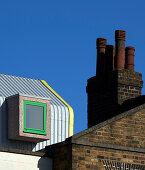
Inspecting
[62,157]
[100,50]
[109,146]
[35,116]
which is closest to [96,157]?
[109,146]

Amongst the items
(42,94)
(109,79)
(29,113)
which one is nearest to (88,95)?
(109,79)

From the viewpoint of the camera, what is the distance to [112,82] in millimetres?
30203

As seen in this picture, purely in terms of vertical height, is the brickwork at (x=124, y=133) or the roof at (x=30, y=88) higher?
the roof at (x=30, y=88)

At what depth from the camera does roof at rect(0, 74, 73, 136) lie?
123 ft

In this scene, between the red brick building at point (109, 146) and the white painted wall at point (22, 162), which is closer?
the white painted wall at point (22, 162)

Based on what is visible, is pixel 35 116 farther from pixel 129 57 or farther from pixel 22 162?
pixel 22 162

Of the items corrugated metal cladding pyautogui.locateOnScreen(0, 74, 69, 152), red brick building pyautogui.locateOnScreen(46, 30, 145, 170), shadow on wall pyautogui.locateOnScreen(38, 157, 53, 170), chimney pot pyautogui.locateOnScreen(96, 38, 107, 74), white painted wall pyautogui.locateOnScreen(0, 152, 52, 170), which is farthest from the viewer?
corrugated metal cladding pyautogui.locateOnScreen(0, 74, 69, 152)

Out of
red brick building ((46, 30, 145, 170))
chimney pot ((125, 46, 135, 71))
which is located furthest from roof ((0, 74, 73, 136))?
red brick building ((46, 30, 145, 170))

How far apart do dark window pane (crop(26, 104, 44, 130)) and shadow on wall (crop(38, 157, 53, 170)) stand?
1105cm

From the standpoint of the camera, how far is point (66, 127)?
3862cm

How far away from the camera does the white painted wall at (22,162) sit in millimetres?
23094

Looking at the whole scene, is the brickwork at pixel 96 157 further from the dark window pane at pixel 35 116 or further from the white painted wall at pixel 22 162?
the dark window pane at pixel 35 116

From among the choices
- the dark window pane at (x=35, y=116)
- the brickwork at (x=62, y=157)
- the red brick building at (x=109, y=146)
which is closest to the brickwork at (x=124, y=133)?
the red brick building at (x=109, y=146)

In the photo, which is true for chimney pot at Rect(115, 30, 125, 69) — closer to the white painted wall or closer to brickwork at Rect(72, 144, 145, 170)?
brickwork at Rect(72, 144, 145, 170)
